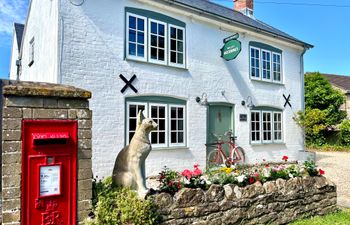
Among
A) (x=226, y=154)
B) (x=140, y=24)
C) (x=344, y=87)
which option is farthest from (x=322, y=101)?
(x=140, y=24)

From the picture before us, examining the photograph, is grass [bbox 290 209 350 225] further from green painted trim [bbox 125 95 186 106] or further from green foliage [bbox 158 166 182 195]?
green painted trim [bbox 125 95 186 106]

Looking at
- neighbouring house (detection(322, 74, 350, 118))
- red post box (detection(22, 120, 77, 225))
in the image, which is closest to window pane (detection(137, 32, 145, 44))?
red post box (detection(22, 120, 77, 225))

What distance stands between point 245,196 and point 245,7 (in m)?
13.9

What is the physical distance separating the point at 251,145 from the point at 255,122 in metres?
1.06

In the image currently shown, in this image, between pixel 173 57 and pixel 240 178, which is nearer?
pixel 240 178

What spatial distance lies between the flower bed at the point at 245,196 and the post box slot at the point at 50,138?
145 centimetres

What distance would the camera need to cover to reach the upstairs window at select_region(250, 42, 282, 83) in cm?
1193

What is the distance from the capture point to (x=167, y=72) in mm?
9266

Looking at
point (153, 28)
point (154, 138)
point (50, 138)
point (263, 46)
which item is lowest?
point (154, 138)

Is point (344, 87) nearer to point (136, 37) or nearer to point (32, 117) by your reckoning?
point (136, 37)

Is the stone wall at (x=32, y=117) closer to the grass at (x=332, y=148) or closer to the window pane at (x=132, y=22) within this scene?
the window pane at (x=132, y=22)

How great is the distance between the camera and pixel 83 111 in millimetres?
3424

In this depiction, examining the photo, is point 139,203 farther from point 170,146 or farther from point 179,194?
point 170,146

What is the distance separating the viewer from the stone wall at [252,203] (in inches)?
158
